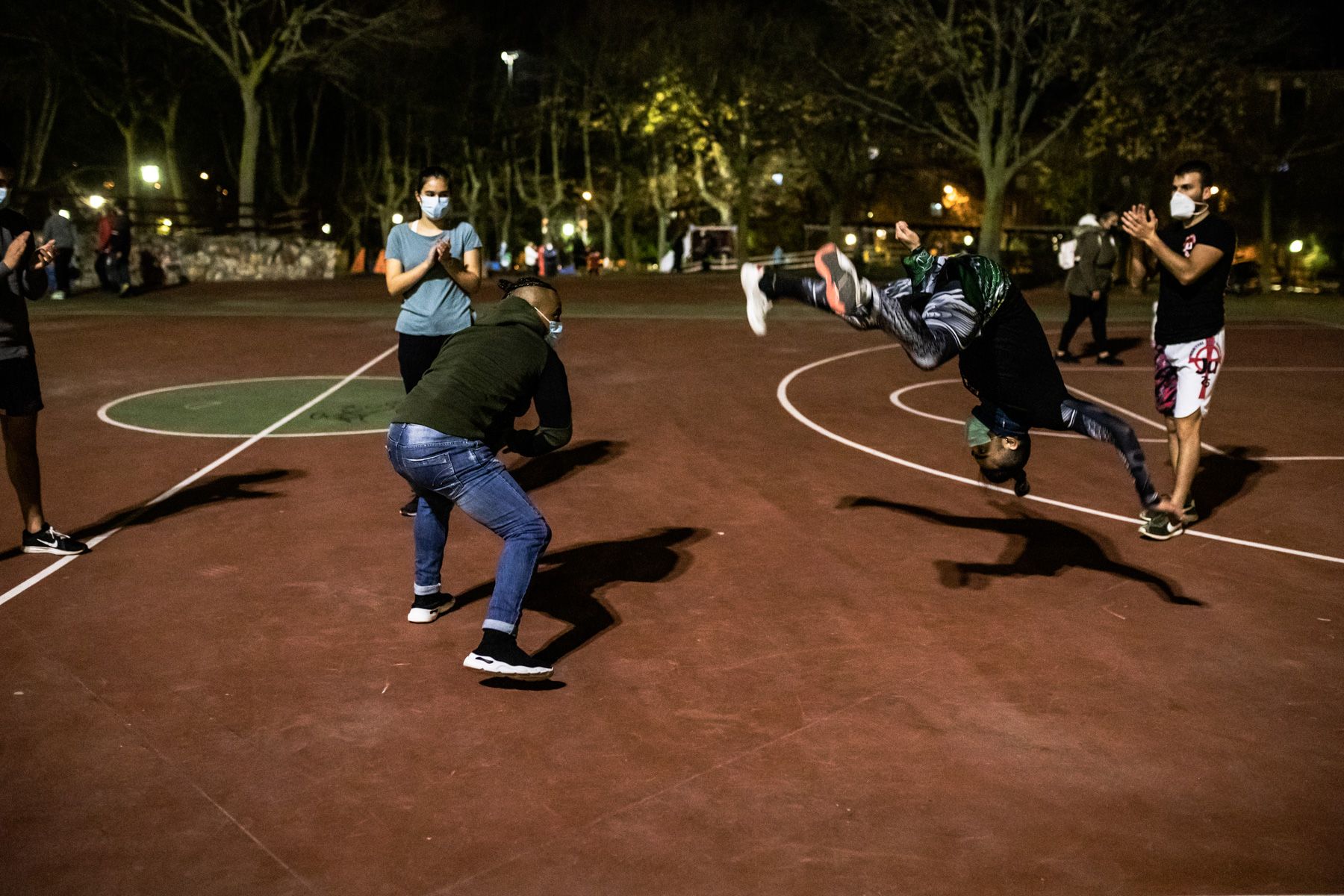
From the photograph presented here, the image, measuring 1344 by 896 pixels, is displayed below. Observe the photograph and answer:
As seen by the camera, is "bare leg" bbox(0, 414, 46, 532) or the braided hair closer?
the braided hair

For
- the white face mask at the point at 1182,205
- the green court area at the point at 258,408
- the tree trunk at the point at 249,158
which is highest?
the tree trunk at the point at 249,158

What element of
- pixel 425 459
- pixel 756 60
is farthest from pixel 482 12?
pixel 425 459

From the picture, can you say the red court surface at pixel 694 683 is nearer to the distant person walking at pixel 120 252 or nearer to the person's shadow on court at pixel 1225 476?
the person's shadow on court at pixel 1225 476

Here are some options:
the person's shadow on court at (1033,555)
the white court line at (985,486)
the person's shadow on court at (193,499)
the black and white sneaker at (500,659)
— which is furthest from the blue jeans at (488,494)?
the white court line at (985,486)

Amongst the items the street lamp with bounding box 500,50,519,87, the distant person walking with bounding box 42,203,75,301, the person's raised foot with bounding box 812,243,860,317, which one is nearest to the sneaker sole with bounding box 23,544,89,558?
the person's raised foot with bounding box 812,243,860,317

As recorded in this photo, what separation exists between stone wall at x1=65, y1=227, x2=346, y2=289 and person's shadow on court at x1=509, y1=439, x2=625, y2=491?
21.1 m

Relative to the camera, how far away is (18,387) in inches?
292

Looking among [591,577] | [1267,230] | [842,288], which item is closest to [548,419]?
[842,288]

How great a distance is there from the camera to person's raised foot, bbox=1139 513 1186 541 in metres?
8.14

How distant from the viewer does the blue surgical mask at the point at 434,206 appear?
26.7ft

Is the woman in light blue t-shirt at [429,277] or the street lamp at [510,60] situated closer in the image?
the woman in light blue t-shirt at [429,277]

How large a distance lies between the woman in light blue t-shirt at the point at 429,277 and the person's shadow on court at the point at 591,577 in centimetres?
165

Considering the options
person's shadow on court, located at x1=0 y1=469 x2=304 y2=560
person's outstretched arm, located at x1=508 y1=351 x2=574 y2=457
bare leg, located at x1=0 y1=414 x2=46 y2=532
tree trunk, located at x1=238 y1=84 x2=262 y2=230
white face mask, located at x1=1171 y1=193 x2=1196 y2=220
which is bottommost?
person's shadow on court, located at x1=0 y1=469 x2=304 y2=560

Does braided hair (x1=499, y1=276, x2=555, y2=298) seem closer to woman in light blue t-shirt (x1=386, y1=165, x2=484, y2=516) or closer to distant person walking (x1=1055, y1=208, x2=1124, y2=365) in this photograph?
woman in light blue t-shirt (x1=386, y1=165, x2=484, y2=516)
